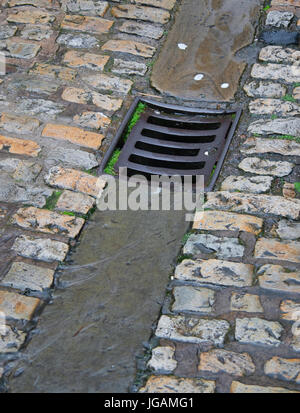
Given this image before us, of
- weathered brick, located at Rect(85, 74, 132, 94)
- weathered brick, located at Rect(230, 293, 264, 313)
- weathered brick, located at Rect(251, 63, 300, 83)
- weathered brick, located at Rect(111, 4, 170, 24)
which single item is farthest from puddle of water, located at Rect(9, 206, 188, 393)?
weathered brick, located at Rect(111, 4, 170, 24)

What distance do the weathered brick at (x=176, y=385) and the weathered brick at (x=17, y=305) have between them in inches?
22.2

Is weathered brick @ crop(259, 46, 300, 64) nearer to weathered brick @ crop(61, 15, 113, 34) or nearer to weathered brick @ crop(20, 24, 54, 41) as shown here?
weathered brick @ crop(61, 15, 113, 34)

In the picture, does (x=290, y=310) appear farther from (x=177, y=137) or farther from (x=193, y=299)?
(x=177, y=137)

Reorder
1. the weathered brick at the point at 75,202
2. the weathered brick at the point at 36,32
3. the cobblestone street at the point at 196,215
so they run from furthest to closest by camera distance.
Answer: the weathered brick at the point at 36,32
the weathered brick at the point at 75,202
the cobblestone street at the point at 196,215

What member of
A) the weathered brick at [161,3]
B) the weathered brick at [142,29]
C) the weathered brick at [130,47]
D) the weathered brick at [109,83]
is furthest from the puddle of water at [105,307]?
the weathered brick at [161,3]

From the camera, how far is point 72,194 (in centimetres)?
302

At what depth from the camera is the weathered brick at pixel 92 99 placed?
3521 millimetres

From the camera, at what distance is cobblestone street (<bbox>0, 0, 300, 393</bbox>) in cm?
235

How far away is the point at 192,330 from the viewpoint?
241 centimetres

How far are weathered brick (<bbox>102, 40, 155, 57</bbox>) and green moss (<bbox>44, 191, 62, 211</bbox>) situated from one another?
49.5 inches

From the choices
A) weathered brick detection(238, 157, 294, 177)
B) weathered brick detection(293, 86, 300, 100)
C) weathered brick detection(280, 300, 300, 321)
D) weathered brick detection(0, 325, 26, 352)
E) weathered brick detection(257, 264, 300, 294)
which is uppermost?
weathered brick detection(293, 86, 300, 100)

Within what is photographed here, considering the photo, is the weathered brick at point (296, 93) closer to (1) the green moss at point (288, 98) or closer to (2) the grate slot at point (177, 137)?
(1) the green moss at point (288, 98)

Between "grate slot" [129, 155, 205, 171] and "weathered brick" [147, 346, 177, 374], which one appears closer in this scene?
"weathered brick" [147, 346, 177, 374]

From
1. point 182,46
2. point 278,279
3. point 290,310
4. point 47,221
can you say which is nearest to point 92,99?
point 182,46
